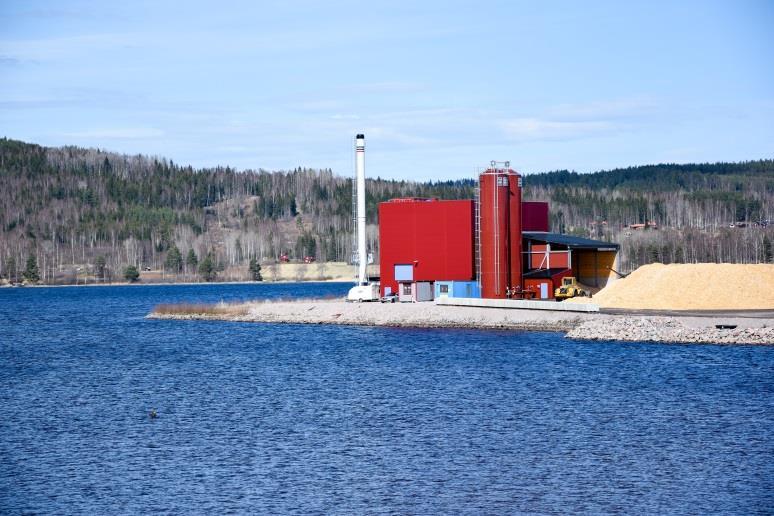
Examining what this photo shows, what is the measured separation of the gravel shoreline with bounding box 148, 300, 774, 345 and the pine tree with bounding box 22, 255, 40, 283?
309 feet

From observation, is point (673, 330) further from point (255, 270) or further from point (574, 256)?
point (255, 270)

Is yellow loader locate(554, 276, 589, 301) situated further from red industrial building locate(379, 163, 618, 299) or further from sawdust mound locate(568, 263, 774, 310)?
sawdust mound locate(568, 263, 774, 310)

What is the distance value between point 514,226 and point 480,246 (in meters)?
2.80

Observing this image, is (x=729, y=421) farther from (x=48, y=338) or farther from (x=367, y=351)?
(x=48, y=338)

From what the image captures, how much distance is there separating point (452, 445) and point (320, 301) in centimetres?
5780

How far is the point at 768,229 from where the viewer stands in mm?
181625

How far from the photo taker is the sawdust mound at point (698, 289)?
2687 inches

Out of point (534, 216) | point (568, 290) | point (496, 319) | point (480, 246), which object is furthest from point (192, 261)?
point (496, 319)

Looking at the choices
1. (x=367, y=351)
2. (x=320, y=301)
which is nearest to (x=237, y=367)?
(x=367, y=351)

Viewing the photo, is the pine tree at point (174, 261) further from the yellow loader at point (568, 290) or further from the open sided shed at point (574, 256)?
the yellow loader at point (568, 290)

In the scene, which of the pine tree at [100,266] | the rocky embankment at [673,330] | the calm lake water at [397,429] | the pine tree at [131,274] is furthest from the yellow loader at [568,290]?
the pine tree at [100,266]

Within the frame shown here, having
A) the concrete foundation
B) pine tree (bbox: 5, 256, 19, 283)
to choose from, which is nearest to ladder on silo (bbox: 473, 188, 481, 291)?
the concrete foundation

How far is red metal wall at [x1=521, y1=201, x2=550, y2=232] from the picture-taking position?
88938 millimetres

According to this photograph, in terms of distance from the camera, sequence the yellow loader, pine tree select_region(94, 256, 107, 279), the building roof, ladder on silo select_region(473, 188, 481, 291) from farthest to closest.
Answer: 1. pine tree select_region(94, 256, 107, 279)
2. the building roof
3. the yellow loader
4. ladder on silo select_region(473, 188, 481, 291)
